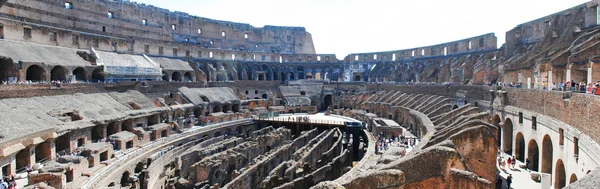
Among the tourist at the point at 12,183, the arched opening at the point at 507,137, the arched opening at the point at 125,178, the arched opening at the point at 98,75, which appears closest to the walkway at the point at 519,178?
the arched opening at the point at 507,137

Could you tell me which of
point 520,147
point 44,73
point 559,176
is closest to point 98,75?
point 44,73

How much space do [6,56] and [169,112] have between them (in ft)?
39.7

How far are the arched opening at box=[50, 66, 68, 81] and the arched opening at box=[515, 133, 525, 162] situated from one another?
3440cm

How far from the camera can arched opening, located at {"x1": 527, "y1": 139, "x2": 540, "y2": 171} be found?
18406 mm

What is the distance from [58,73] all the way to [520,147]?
3571 centimetres

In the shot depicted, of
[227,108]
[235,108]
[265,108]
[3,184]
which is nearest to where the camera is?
[3,184]

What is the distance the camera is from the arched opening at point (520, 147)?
1992 cm

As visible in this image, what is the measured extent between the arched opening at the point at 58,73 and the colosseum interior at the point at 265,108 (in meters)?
0.17

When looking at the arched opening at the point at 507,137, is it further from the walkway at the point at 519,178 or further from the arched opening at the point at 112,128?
the arched opening at the point at 112,128

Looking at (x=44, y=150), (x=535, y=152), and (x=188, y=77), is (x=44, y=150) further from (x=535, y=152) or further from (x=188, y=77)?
(x=188, y=77)

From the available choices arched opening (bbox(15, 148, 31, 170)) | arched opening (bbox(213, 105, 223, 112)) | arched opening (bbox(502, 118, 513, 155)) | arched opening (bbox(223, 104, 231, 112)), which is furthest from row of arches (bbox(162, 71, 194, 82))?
arched opening (bbox(502, 118, 513, 155))

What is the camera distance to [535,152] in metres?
18.7

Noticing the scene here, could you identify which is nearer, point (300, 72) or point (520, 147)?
point (520, 147)

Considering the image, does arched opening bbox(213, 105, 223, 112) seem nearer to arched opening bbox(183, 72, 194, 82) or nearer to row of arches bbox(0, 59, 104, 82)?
arched opening bbox(183, 72, 194, 82)
